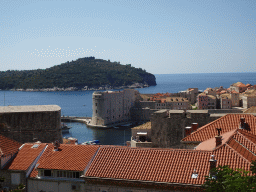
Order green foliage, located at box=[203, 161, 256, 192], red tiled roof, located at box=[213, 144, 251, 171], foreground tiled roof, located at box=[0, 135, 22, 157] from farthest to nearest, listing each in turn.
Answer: foreground tiled roof, located at box=[0, 135, 22, 157]
red tiled roof, located at box=[213, 144, 251, 171]
green foliage, located at box=[203, 161, 256, 192]

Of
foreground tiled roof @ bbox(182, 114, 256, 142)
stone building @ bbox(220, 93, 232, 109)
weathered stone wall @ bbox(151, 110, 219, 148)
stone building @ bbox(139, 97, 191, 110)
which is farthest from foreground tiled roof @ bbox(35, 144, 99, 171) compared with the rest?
stone building @ bbox(220, 93, 232, 109)

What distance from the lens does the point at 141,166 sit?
9.18 m

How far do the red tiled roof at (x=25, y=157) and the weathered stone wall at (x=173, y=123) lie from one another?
15.7 ft

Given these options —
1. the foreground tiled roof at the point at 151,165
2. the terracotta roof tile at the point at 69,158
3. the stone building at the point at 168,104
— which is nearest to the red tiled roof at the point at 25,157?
the terracotta roof tile at the point at 69,158

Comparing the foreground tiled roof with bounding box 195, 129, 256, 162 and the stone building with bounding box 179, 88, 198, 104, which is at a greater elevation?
the foreground tiled roof with bounding box 195, 129, 256, 162

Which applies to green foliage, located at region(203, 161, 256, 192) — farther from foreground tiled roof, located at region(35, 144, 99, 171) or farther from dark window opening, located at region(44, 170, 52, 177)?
dark window opening, located at region(44, 170, 52, 177)

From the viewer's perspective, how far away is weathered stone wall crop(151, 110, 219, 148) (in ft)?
44.8

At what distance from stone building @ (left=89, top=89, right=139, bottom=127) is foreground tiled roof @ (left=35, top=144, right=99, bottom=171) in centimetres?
5899

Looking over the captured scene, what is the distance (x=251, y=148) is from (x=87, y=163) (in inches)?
181

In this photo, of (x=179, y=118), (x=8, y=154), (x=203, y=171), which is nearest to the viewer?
(x=203, y=171)

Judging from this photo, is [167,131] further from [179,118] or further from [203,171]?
[203,171]

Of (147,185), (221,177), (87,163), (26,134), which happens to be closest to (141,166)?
(147,185)

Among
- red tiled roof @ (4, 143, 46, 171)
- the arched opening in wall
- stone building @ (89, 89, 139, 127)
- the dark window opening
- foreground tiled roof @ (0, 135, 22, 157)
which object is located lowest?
stone building @ (89, 89, 139, 127)

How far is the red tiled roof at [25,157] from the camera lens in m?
10.5
